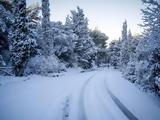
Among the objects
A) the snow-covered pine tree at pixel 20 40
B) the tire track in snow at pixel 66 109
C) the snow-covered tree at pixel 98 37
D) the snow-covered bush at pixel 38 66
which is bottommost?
the tire track in snow at pixel 66 109

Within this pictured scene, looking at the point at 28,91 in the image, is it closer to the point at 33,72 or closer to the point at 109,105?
the point at 109,105

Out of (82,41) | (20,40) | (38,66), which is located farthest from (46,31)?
(82,41)

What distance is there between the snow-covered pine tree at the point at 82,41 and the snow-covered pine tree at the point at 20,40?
24.6 meters

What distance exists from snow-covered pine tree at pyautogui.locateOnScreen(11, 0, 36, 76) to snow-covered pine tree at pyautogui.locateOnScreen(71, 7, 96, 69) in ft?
80.8

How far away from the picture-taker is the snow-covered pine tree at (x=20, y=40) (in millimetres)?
20750

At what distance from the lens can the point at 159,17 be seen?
522 inches

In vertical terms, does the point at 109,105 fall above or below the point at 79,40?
below

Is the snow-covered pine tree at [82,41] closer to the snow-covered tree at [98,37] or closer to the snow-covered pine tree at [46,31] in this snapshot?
the snow-covered pine tree at [46,31]

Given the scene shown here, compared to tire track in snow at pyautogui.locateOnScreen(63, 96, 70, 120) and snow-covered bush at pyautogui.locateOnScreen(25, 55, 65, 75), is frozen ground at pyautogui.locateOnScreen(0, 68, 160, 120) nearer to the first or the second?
tire track in snow at pyautogui.locateOnScreen(63, 96, 70, 120)

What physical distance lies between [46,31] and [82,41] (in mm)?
20402

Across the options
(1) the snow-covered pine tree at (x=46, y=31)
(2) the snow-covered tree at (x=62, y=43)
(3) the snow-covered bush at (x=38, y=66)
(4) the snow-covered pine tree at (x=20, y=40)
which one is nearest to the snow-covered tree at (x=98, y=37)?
(2) the snow-covered tree at (x=62, y=43)

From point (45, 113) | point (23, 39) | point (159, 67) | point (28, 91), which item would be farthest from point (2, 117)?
point (23, 39)

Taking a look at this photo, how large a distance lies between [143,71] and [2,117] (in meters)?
8.95

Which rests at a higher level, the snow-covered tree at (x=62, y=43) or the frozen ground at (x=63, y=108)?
the snow-covered tree at (x=62, y=43)
